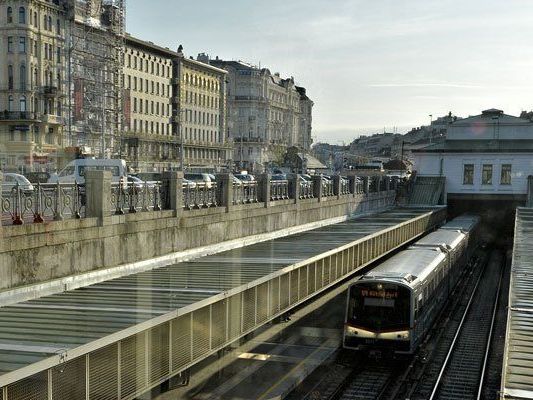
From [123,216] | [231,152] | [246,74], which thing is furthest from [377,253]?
[246,74]

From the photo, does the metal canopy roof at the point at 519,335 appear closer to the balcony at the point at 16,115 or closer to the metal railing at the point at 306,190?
the metal railing at the point at 306,190

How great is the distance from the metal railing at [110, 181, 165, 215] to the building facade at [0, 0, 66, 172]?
4509cm

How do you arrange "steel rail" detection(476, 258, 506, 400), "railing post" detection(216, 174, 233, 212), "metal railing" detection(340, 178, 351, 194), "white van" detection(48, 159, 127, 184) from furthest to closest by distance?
"metal railing" detection(340, 178, 351, 194) < "white van" detection(48, 159, 127, 184) < "railing post" detection(216, 174, 233, 212) < "steel rail" detection(476, 258, 506, 400)

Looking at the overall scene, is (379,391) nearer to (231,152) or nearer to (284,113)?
(231,152)

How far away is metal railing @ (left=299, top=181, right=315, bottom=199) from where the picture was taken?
1381 inches

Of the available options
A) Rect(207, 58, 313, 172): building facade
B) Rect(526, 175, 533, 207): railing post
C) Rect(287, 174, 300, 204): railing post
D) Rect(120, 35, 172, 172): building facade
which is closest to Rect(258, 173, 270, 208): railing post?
Rect(287, 174, 300, 204): railing post

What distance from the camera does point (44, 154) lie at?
65875 mm

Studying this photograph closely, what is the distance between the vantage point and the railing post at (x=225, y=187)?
25.0 m

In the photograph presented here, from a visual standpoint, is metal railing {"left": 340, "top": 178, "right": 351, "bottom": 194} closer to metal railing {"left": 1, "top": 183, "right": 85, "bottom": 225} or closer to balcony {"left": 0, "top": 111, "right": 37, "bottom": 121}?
metal railing {"left": 1, "top": 183, "right": 85, "bottom": 225}

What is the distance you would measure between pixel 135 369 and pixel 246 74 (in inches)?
4859

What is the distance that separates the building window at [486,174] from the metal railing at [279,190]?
33256 mm

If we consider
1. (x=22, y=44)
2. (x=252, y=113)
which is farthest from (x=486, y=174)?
(x=252, y=113)

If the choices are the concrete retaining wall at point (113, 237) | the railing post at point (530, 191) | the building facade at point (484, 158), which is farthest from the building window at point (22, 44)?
the railing post at point (530, 191)

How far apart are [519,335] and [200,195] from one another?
44.6ft
